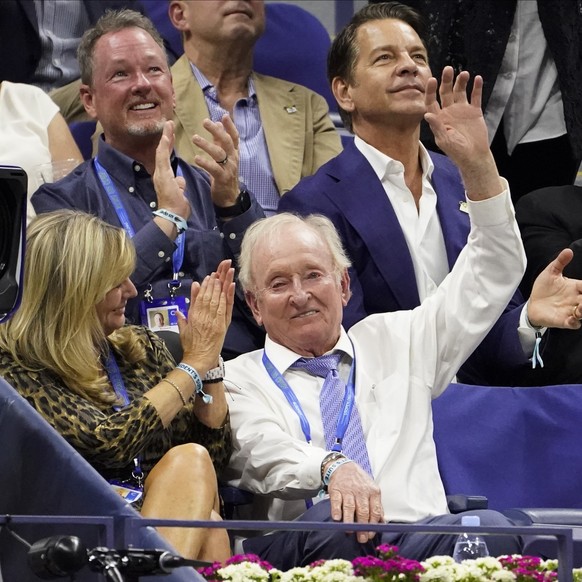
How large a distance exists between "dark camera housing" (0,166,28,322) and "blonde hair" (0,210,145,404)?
63 cm

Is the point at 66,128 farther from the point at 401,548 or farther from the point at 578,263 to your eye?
the point at 401,548

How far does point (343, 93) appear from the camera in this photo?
13.7 feet

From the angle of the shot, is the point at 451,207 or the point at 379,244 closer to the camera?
the point at 379,244

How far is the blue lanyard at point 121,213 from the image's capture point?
142 inches

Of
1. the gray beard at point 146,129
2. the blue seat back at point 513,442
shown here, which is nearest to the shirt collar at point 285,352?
the blue seat back at point 513,442

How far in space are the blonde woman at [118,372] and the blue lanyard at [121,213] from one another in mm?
475

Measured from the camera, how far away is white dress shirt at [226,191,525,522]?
300 cm

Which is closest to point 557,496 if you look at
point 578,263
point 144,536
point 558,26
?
point 578,263

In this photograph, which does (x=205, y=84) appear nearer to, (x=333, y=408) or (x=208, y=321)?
(x=208, y=321)

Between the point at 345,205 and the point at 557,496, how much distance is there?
100 centimetres

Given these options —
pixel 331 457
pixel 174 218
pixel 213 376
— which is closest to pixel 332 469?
pixel 331 457

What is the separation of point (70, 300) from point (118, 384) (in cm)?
21

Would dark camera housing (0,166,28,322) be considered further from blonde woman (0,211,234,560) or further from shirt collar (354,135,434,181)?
shirt collar (354,135,434,181)

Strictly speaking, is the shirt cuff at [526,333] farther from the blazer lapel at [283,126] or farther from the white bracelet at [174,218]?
the blazer lapel at [283,126]
